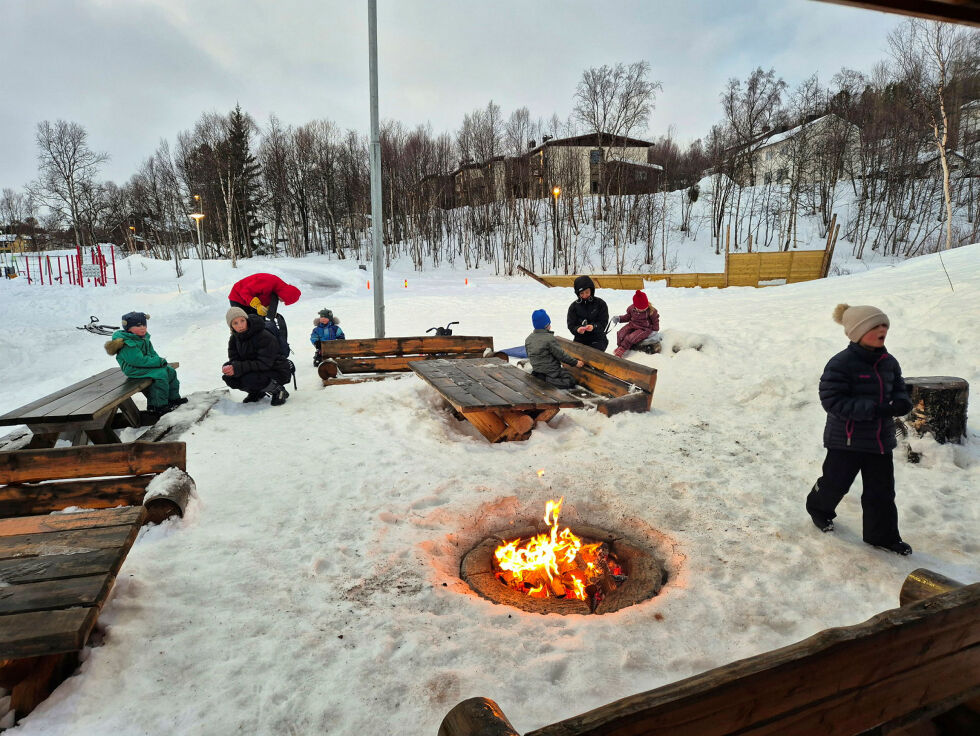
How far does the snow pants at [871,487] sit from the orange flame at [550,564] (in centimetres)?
167

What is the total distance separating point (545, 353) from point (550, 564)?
339cm

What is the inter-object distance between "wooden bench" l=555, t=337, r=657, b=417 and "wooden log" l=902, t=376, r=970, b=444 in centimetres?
244

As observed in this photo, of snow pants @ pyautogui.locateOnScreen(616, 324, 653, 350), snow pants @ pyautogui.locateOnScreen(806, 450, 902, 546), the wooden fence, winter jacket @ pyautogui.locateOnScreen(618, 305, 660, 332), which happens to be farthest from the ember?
the wooden fence

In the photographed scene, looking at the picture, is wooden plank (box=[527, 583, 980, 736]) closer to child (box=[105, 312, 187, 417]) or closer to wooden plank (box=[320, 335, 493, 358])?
child (box=[105, 312, 187, 417])

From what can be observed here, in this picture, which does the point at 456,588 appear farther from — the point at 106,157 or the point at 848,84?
the point at 106,157

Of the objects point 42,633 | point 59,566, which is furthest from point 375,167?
point 42,633

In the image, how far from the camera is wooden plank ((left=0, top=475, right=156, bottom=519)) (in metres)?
3.46

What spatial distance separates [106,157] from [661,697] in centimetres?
5284

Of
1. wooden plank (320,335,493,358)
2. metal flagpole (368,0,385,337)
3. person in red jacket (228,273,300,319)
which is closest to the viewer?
person in red jacket (228,273,300,319)

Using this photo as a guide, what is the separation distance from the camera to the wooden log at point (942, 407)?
182 inches

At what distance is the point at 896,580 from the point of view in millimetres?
3037

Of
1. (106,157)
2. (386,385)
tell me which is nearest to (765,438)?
(386,385)

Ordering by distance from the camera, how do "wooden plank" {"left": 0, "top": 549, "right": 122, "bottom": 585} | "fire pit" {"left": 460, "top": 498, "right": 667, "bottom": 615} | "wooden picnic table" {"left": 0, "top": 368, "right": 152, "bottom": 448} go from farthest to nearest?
"wooden picnic table" {"left": 0, "top": 368, "right": 152, "bottom": 448}
"fire pit" {"left": 460, "top": 498, "right": 667, "bottom": 615}
"wooden plank" {"left": 0, "top": 549, "right": 122, "bottom": 585}

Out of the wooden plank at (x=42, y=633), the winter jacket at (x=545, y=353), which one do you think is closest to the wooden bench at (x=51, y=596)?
the wooden plank at (x=42, y=633)
